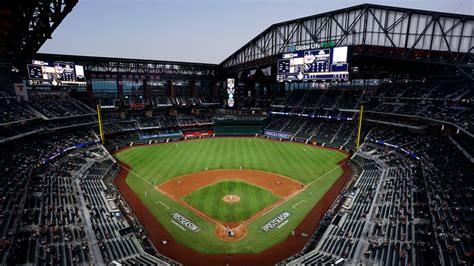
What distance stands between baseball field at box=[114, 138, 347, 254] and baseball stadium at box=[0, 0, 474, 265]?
26 cm

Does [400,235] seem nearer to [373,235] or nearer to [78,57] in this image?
[373,235]

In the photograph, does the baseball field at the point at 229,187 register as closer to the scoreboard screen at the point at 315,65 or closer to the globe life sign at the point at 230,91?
the scoreboard screen at the point at 315,65

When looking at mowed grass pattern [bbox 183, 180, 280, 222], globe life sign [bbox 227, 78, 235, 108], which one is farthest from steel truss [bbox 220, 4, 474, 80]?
mowed grass pattern [bbox 183, 180, 280, 222]

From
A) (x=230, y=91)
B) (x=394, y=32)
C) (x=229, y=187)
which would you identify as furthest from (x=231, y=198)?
(x=230, y=91)

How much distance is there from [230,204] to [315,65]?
39.1 meters

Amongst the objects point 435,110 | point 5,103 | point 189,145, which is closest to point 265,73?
point 189,145

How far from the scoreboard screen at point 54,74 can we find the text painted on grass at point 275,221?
51.5 m

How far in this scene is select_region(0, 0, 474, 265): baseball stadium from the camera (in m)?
20.6

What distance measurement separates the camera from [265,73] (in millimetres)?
81312

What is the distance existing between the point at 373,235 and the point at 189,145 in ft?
151

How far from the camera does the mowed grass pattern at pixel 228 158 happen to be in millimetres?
41750

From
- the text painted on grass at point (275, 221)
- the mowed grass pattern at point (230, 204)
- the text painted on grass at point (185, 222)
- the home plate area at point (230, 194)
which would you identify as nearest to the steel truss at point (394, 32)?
the home plate area at point (230, 194)

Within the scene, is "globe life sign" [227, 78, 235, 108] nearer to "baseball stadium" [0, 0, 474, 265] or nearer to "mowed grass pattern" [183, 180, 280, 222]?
"baseball stadium" [0, 0, 474, 265]

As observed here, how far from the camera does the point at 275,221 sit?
2678 cm
